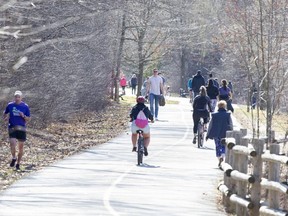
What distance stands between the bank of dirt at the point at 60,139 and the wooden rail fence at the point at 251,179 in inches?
191

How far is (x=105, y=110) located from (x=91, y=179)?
2828cm

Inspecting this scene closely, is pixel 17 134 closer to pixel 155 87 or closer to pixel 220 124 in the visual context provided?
pixel 220 124

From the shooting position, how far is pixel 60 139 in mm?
32469

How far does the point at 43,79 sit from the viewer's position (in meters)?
32.8

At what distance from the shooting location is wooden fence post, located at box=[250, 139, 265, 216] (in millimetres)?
15062

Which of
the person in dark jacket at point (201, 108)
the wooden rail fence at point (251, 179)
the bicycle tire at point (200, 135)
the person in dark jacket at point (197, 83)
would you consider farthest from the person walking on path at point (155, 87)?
the wooden rail fence at point (251, 179)

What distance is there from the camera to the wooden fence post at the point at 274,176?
13992mm

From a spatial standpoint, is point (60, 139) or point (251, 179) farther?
point (60, 139)

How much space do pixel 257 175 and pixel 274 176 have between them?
→ 1.09 meters

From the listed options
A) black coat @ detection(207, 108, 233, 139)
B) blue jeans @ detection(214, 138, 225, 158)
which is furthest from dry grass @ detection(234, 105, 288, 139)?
blue jeans @ detection(214, 138, 225, 158)

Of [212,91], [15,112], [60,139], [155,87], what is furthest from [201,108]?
[155,87]

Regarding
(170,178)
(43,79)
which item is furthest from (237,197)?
(43,79)

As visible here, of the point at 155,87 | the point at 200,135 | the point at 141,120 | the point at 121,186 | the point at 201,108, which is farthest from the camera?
the point at 155,87

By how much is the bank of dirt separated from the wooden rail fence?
15.9 feet
